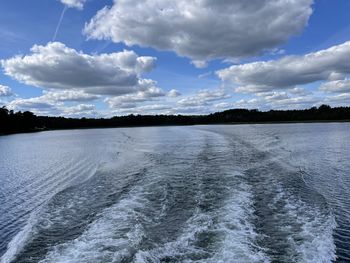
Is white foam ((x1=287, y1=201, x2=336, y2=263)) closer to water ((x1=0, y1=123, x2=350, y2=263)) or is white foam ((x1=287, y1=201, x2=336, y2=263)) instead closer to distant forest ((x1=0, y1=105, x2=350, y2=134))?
water ((x1=0, y1=123, x2=350, y2=263))

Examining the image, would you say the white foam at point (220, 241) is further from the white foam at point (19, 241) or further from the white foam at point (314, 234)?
the white foam at point (19, 241)

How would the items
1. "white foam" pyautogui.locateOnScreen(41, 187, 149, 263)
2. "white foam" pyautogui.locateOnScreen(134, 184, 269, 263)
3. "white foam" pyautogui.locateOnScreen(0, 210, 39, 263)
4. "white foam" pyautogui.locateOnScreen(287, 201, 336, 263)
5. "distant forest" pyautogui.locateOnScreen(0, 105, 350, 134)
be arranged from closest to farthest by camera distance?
"white foam" pyautogui.locateOnScreen(134, 184, 269, 263)
"white foam" pyautogui.locateOnScreen(287, 201, 336, 263)
"white foam" pyautogui.locateOnScreen(41, 187, 149, 263)
"white foam" pyautogui.locateOnScreen(0, 210, 39, 263)
"distant forest" pyautogui.locateOnScreen(0, 105, 350, 134)

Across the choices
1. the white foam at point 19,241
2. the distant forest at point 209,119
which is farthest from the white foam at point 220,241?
the distant forest at point 209,119

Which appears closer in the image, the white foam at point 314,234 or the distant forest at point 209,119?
the white foam at point 314,234

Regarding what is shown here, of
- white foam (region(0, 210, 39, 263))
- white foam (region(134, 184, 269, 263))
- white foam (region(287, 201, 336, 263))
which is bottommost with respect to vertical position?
white foam (region(0, 210, 39, 263))

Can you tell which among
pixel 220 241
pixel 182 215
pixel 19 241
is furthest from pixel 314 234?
pixel 19 241

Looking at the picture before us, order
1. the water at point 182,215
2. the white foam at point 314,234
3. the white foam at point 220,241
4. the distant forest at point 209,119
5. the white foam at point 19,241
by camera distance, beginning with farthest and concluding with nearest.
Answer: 1. the distant forest at point 209,119
2. the white foam at point 19,241
3. the water at point 182,215
4. the white foam at point 314,234
5. the white foam at point 220,241

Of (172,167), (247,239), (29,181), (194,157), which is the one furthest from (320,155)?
(29,181)

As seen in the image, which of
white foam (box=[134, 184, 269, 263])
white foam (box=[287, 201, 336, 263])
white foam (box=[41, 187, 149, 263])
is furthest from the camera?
white foam (box=[41, 187, 149, 263])

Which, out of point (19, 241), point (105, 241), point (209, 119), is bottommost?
point (19, 241)

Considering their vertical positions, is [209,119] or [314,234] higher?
[209,119]

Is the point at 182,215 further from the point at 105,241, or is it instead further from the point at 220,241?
the point at 105,241

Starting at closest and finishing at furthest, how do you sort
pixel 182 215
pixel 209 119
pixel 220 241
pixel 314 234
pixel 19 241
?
pixel 220 241 → pixel 314 234 → pixel 19 241 → pixel 182 215 → pixel 209 119

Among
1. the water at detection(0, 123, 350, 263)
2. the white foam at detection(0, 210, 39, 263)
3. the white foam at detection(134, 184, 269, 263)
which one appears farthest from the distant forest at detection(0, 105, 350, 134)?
the white foam at detection(134, 184, 269, 263)
